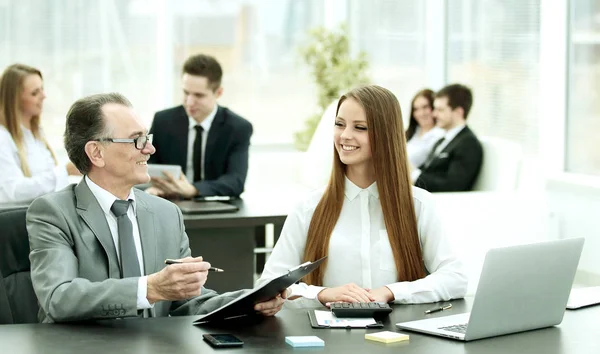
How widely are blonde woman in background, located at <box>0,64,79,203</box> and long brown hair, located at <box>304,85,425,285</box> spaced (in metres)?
2.21

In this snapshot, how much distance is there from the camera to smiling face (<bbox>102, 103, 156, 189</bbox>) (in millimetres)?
2869

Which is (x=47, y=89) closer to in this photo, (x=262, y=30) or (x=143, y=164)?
(x=262, y=30)

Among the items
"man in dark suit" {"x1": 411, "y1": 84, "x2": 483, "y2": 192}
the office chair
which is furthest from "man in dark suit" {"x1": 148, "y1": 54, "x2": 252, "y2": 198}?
the office chair

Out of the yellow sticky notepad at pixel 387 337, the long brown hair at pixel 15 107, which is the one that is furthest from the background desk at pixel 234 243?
the yellow sticky notepad at pixel 387 337

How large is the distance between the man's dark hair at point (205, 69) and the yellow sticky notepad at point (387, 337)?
3.21 m

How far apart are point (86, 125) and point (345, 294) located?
93 centimetres

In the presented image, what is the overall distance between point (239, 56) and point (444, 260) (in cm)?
626

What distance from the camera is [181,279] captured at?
2.48 meters

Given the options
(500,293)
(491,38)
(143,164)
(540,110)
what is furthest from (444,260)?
(491,38)

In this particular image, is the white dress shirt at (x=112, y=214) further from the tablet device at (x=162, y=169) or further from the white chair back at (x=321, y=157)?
the white chair back at (x=321, y=157)

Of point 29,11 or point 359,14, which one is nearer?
point 29,11

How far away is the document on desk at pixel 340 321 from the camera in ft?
8.41

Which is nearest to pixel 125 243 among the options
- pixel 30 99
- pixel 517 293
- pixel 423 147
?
pixel 517 293

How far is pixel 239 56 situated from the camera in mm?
9164
